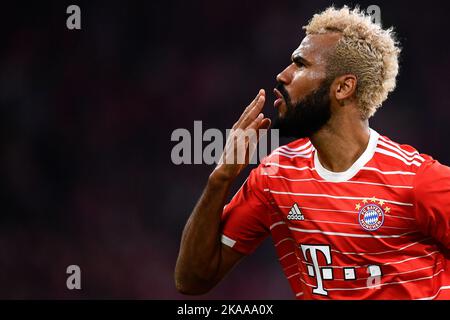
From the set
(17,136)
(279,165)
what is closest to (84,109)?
(17,136)

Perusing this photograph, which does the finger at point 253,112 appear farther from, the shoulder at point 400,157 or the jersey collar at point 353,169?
the shoulder at point 400,157

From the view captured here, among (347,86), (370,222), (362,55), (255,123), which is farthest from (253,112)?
(370,222)

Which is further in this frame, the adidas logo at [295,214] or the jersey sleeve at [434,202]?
the adidas logo at [295,214]

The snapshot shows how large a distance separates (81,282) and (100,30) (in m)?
2.35

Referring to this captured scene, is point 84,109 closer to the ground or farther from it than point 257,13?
closer to the ground

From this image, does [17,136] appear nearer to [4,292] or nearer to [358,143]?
[4,292]

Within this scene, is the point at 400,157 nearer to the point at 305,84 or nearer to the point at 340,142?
the point at 340,142

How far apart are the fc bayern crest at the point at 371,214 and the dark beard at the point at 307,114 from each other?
403 millimetres

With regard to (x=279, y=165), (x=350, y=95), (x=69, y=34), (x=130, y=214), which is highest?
(x=69, y=34)

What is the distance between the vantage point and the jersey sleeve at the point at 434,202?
8.87ft

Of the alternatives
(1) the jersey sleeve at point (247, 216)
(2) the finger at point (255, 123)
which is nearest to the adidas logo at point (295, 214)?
(1) the jersey sleeve at point (247, 216)

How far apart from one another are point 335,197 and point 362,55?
2.07 ft

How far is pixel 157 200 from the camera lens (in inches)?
265

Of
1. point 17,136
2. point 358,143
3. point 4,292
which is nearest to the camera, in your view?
point 358,143
